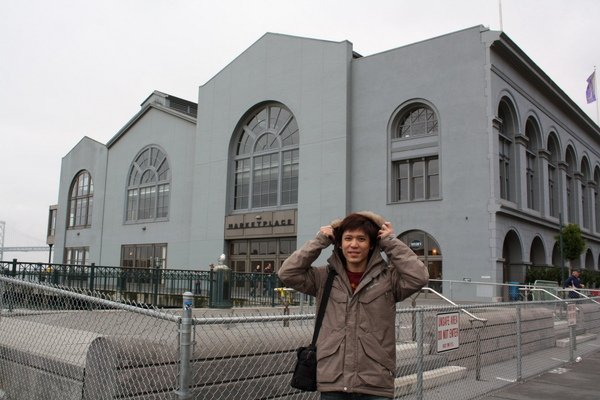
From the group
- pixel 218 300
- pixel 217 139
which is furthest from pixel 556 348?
pixel 217 139

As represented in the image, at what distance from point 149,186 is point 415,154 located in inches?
991

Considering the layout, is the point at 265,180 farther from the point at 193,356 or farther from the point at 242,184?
the point at 193,356

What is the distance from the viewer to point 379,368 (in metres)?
3.35

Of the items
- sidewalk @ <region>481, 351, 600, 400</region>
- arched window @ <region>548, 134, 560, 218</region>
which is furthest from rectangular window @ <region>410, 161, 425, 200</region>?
sidewalk @ <region>481, 351, 600, 400</region>

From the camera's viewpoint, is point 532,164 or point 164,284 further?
point 532,164

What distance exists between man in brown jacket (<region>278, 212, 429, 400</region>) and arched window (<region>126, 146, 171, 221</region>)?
41523 mm

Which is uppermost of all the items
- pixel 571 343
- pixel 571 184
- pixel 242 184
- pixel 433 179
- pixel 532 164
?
pixel 532 164

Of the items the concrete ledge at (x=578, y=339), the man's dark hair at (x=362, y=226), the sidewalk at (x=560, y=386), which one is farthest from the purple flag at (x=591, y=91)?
the man's dark hair at (x=362, y=226)

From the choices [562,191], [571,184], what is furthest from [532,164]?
[571,184]

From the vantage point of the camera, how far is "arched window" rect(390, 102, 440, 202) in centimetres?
2911

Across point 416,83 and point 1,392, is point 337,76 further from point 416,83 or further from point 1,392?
point 1,392

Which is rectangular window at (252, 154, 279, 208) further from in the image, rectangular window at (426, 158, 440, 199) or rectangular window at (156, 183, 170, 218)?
rectangular window at (426, 158, 440, 199)

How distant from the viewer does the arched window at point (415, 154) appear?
29.1 m

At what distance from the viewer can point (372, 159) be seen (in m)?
31.0
